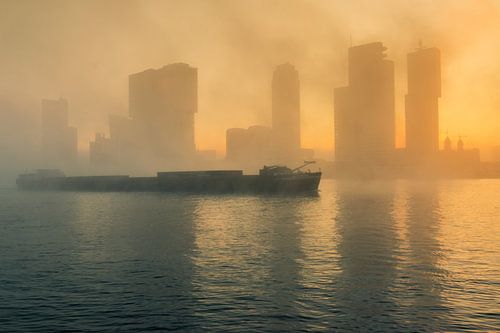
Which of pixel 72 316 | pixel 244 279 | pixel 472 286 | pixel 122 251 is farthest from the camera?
pixel 122 251

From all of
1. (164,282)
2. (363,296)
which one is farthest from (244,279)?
(363,296)

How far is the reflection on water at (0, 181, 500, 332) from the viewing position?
24750 mm

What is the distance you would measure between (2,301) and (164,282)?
993 centimetres

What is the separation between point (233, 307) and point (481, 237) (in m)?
40.4

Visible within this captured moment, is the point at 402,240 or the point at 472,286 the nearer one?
the point at 472,286

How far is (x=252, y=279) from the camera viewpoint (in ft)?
110

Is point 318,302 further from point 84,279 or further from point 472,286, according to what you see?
point 84,279

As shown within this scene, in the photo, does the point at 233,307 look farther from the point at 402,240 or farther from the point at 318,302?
the point at 402,240

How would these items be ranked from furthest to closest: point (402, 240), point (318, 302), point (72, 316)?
point (402, 240), point (318, 302), point (72, 316)

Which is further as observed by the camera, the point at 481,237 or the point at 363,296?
the point at 481,237

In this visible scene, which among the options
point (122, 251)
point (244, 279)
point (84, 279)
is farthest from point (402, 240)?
point (84, 279)

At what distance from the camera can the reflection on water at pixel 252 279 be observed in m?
24.8

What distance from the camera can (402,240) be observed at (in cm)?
5306

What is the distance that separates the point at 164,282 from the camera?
1305 inches
